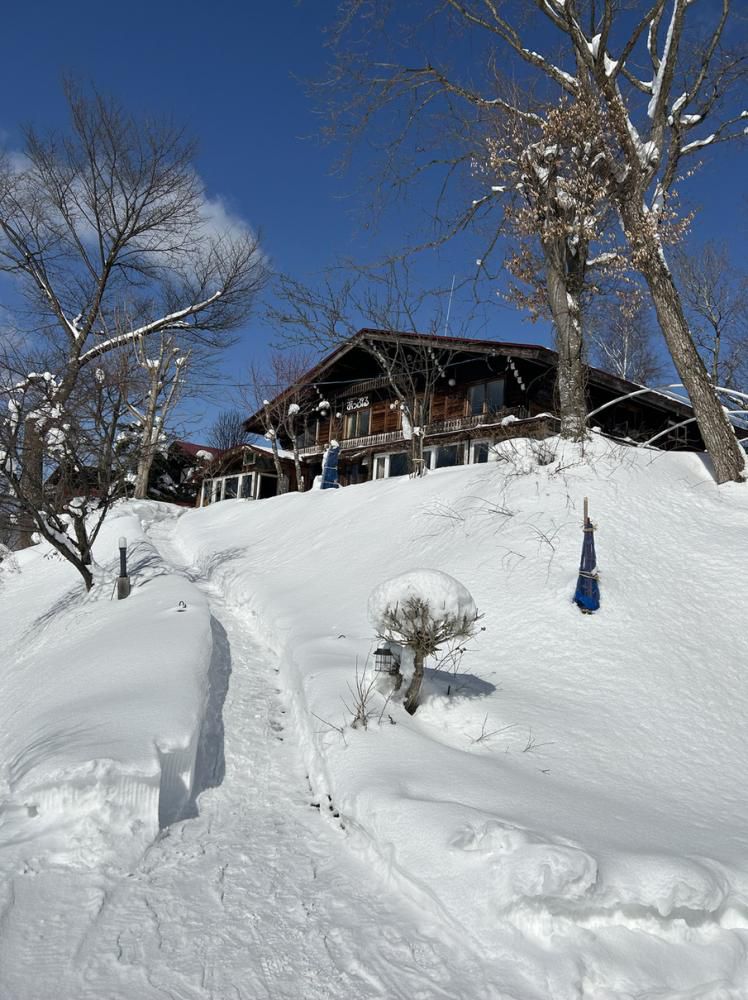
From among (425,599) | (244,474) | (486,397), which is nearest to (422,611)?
(425,599)

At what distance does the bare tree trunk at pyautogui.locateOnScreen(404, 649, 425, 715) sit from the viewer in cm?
557

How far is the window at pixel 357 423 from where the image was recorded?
101 feet

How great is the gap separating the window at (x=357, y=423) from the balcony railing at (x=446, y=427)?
2.26 feet

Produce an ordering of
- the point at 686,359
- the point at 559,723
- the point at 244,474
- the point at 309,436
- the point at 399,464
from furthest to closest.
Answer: the point at 244,474, the point at 309,436, the point at 399,464, the point at 686,359, the point at 559,723

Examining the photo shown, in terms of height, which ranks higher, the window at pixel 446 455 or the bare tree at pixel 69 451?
the window at pixel 446 455

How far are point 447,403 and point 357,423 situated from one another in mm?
6499

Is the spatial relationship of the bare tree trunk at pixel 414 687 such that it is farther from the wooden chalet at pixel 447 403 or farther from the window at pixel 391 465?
the window at pixel 391 465

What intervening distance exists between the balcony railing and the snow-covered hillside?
11.8 metres

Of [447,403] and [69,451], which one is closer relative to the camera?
[69,451]

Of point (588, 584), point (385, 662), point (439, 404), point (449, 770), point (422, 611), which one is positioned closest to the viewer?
point (449, 770)

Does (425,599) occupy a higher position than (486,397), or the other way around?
(486,397)

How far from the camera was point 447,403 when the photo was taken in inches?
1030

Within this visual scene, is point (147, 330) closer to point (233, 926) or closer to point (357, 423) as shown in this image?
point (357, 423)

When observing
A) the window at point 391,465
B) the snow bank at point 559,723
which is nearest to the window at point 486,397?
the window at point 391,465
